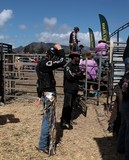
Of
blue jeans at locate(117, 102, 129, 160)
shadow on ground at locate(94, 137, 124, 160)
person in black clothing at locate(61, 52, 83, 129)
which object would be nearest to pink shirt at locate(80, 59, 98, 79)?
person in black clothing at locate(61, 52, 83, 129)

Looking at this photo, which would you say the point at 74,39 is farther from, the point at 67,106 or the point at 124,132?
the point at 124,132

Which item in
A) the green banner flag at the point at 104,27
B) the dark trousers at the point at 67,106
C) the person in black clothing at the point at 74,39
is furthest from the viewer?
the green banner flag at the point at 104,27

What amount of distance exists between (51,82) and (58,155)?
54.6 inches

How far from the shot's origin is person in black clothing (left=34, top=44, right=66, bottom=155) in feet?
22.2

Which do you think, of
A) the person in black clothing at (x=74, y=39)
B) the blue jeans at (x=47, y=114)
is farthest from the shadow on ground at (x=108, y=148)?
the person in black clothing at (x=74, y=39)

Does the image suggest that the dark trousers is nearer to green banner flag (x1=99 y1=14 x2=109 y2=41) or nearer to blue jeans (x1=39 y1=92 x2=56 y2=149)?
blue jeans (x1=39 y1=92 x2=56 y2=149)

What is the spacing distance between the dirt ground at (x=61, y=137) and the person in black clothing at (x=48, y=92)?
30cm

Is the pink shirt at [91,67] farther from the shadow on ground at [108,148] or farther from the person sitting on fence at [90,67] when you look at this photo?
the shadow on ground at [108,148]

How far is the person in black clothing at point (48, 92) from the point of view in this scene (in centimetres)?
677

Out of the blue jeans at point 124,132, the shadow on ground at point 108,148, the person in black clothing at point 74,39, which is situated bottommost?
the shadow on ground at point 108,148

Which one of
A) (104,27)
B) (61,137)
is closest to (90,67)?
(61,137)

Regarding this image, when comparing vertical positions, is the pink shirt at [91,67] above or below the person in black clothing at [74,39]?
below

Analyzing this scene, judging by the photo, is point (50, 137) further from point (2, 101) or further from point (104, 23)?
point (104, 23)

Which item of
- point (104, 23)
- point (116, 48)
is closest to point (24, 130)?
point (116, 48)
